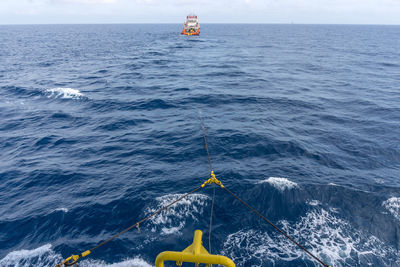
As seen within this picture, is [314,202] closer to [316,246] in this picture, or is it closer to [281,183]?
[281,183]

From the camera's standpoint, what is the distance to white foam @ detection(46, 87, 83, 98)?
3191 cm

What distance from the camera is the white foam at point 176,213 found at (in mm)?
11797

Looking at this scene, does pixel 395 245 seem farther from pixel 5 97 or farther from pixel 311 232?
pixel 5 97

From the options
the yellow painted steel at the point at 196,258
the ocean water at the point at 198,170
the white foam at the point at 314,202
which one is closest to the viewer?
the yellow painted steel at the point at 196,258

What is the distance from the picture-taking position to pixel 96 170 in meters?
16.7

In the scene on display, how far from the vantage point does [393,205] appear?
42.3ft

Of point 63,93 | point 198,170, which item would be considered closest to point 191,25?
point 63,93

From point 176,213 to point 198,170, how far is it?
4.70 meters

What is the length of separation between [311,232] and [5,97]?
4347 centimetres

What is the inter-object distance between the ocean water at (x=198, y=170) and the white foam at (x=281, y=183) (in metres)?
0.08

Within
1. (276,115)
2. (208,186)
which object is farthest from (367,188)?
(276,115)

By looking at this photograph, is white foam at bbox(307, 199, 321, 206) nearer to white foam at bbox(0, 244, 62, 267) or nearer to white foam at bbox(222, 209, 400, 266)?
white foam at bbox(222, 209, 400, 266)

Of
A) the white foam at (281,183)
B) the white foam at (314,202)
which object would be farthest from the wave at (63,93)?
the white foam at (314,202)

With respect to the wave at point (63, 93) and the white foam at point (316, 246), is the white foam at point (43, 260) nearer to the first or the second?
the white foam at point (316, 246)
